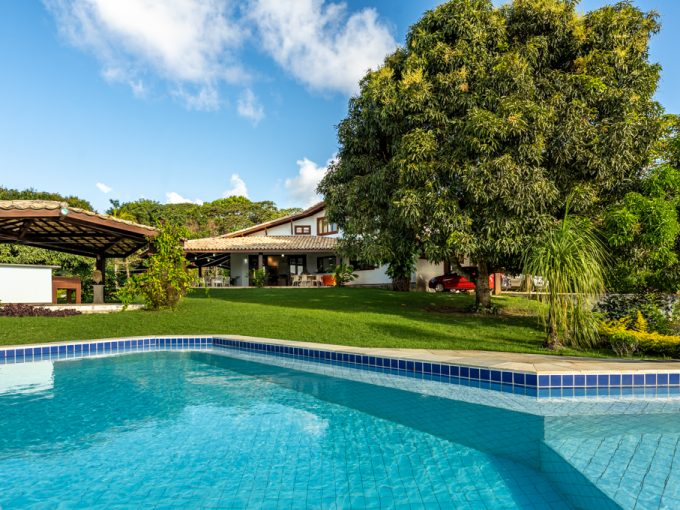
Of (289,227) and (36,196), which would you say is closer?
(289,227)

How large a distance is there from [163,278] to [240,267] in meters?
15.8

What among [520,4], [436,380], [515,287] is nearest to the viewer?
[436,380]

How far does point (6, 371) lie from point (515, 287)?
26186mm

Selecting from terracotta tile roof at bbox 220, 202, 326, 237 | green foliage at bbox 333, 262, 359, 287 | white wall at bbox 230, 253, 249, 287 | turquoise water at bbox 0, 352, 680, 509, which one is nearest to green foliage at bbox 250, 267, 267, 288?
white wall at bbox 230, 253, 249, 287

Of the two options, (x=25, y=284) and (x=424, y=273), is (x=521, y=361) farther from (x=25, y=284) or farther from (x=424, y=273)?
(x=424, y=273)

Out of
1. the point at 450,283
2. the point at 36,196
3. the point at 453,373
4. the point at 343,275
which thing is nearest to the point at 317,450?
the point at 453,373

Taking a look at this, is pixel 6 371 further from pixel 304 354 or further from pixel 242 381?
pixel 304 354

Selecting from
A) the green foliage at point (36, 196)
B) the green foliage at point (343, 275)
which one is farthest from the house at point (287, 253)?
the green foliage at point (36, 196)

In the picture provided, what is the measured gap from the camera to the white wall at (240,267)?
1144 inches

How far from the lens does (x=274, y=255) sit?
1152 inches

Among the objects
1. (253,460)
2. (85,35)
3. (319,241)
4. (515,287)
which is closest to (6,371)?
(253,460)

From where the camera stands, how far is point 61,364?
28.3 feet

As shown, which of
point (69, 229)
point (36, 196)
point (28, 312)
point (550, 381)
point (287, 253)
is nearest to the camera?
point (550, 381)

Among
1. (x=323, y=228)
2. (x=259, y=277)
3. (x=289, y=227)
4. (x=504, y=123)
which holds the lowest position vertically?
(x=259, y=277)
